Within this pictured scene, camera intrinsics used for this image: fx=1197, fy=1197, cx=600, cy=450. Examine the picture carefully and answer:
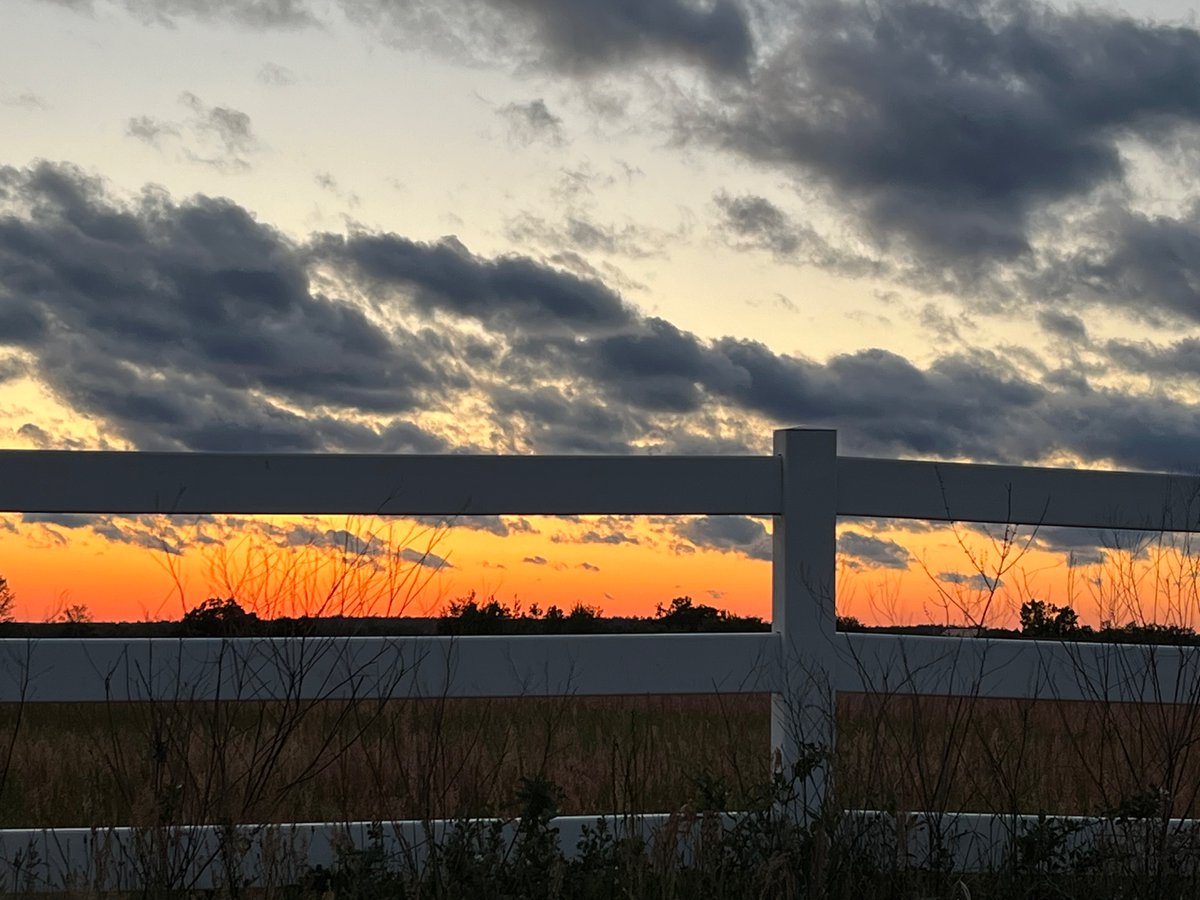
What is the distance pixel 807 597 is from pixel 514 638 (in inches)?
46.4

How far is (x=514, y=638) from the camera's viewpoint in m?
4.62

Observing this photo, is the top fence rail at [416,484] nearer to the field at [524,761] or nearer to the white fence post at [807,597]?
the white fence post at [807,597]

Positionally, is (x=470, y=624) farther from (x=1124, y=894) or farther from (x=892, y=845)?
(x=1124, y=894)

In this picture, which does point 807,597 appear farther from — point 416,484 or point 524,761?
point 524,761

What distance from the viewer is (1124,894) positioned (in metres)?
4.14

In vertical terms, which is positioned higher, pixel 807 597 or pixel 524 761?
pixel 807 597

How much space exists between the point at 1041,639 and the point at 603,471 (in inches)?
81.4

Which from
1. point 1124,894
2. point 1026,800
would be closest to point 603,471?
point 1124,894

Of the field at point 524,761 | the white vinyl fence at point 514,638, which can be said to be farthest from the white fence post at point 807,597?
the field at point 524,761

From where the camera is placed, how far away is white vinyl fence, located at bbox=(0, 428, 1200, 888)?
4.54 m

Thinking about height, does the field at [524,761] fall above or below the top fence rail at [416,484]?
below

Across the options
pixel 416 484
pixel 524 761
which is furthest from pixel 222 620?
pixel 524 761

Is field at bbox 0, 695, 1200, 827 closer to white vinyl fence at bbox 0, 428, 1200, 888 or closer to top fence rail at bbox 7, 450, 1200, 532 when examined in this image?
white vinyl fence at bbox 0, 428, 1200, 888

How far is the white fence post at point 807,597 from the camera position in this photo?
4.75 meters
